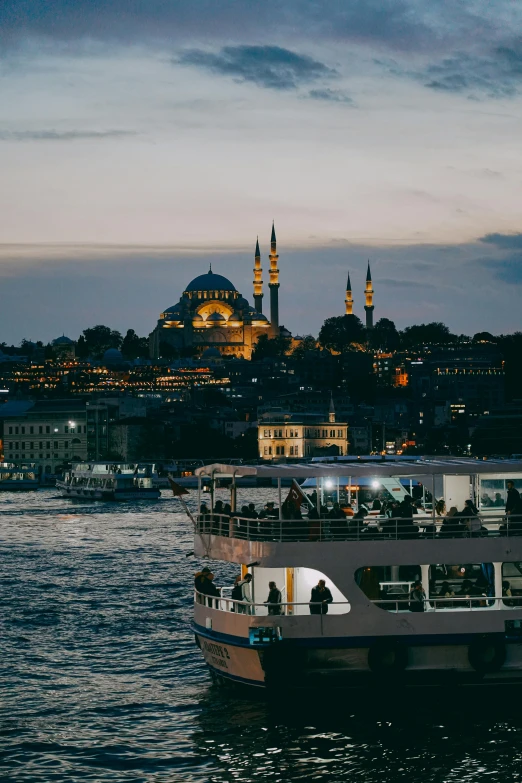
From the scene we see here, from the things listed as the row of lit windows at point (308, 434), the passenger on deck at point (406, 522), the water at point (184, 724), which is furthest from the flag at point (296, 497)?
the row of lit windows at point (308, 434)

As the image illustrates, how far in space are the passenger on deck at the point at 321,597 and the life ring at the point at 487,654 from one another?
6.49 ft

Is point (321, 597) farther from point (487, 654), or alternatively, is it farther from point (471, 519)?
point (471, 519)

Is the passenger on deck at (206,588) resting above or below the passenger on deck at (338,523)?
below

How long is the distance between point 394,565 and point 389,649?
3.52ft

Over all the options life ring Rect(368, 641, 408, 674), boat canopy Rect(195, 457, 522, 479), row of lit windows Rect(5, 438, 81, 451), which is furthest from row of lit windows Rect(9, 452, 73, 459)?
life ring Rect(368, 641, 408, 674)

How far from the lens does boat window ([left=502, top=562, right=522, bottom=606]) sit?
20359 mm

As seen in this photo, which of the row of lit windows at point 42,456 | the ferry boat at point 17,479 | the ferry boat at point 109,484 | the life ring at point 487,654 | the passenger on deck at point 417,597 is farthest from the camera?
the row of lit windows at point 42,456

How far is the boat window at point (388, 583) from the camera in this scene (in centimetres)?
1992

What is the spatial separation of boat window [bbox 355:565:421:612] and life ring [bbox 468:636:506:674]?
103 centimetres

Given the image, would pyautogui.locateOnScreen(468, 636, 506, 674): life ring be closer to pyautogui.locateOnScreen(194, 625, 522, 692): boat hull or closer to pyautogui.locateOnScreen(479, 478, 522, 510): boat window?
pyautogui.locateOnScreen(194, 625, 522, 692): boat hull

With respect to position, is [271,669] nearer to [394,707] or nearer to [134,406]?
[394,707]

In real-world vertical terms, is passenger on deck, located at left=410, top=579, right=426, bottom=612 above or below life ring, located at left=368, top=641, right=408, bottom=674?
above

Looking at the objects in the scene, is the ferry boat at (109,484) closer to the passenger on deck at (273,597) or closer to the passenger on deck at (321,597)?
the passenger on deck at (273,597)

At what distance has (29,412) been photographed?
458 ft
